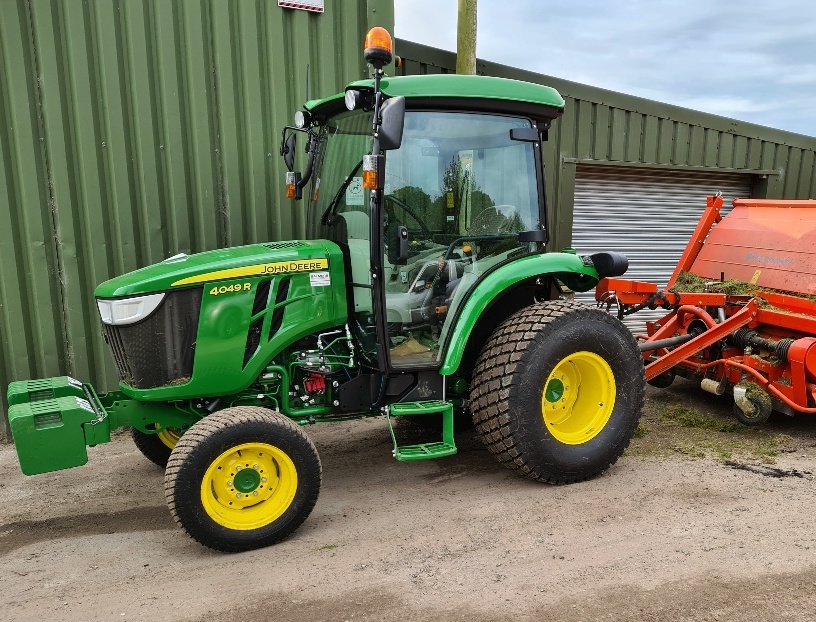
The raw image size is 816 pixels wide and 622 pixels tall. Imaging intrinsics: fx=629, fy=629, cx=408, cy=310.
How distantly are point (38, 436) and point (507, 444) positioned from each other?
231cm

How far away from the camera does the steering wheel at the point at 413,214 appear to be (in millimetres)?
3312

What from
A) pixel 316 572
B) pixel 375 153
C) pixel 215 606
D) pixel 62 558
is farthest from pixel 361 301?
pixel 62 558

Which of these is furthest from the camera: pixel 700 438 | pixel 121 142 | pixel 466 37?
pixel 466 37

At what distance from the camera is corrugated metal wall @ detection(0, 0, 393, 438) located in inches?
186

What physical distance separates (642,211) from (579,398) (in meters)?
4.42

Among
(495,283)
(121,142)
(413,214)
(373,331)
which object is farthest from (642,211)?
(121,142)

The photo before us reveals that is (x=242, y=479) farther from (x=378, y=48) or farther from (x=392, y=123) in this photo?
(x=378, y=48)

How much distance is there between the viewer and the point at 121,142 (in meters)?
4.93

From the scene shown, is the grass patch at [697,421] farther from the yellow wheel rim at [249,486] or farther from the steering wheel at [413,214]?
the yellow wheel rim at [249,486]

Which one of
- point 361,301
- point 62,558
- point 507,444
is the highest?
Answer: point 361,301

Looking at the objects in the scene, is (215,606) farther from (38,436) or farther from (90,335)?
(90,335)

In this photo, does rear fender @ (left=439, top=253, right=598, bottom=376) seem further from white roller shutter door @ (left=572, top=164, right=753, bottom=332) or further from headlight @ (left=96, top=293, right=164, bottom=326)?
white roller shutter door @ (left=572, top=164, right=753, bottom=332)

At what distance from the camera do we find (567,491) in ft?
11.7

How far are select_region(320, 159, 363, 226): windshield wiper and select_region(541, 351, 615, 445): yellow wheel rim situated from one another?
1.60m
